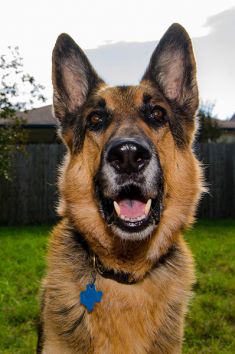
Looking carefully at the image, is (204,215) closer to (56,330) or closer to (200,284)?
(200,284)

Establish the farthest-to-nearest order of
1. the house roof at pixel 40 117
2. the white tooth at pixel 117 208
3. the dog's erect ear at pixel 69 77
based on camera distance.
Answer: the house roof at pixel 40 117
the dog's erect ear at pixel 69 77
the white tooth at pixel 117 208

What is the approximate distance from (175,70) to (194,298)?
3.01 metres

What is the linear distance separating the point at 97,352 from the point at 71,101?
1904 mm

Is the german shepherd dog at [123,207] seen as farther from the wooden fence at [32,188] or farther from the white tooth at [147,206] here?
the wooden fence at [32,188]

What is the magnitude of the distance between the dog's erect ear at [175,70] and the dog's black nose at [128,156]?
1.06 m

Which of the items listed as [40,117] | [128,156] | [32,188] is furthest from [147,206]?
[40,117]

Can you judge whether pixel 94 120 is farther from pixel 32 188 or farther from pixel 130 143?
pixel 32 188

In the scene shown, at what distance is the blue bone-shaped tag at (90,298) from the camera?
3.06 m

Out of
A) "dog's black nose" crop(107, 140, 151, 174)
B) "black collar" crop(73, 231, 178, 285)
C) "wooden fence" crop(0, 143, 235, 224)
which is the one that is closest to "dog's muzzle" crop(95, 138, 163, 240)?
"dog's black nose" crop(107, 140, 151, 174)

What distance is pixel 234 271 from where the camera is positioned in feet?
23.0

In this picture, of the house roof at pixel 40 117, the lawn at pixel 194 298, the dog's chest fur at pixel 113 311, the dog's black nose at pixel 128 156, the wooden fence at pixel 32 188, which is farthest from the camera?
the house roof at pixel 40 117

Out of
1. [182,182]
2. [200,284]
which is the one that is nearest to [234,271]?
[200,284]

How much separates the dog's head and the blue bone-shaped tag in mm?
344

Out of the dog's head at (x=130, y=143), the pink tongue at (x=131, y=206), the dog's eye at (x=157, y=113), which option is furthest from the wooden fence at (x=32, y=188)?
the pink tongue at (x=131, y=206)
